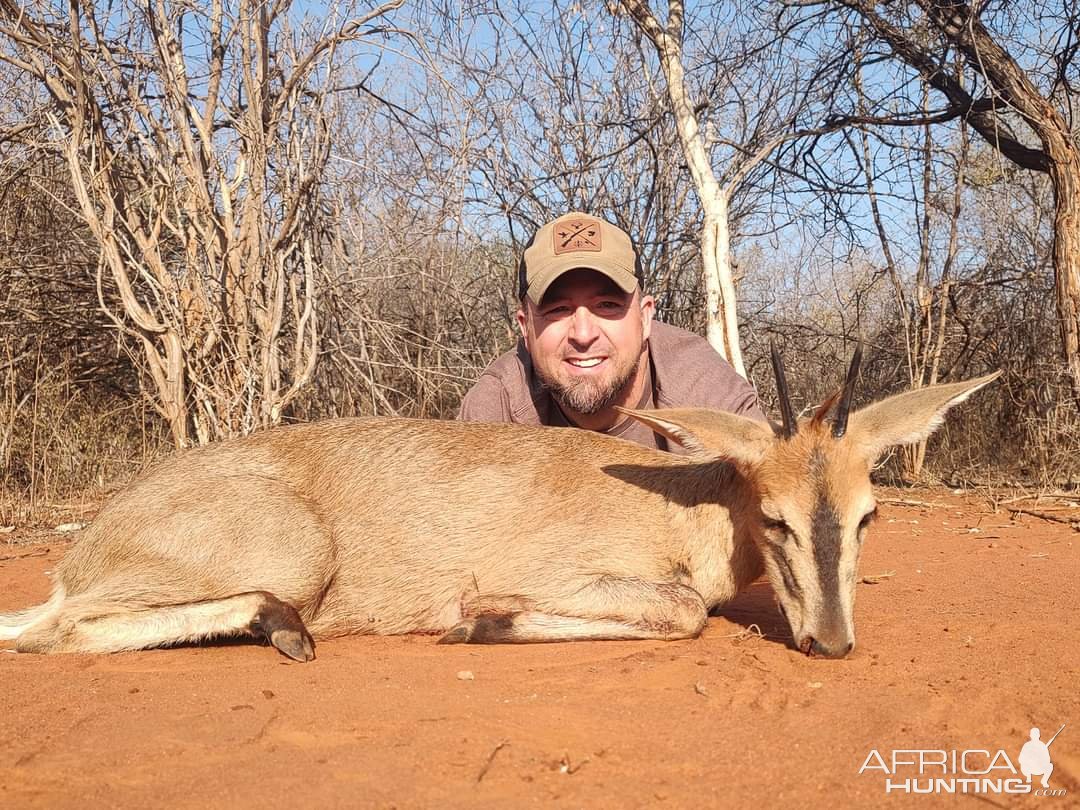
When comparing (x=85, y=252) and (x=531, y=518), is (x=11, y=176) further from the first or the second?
(x=531, y=518)

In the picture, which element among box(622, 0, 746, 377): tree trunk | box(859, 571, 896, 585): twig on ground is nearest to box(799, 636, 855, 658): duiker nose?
box(859, 571, 896, 585): twig on ground

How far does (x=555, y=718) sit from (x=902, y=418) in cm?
246

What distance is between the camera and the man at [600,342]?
22.0 ft

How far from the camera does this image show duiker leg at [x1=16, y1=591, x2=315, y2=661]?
505 cm

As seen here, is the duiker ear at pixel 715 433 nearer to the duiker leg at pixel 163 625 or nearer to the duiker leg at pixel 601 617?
the duiker leg at pixel 601 617

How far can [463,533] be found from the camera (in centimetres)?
549

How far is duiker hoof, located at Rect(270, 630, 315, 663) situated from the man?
2.69 m

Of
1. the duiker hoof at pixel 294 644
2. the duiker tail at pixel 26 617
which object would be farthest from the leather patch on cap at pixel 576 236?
the duiker tail at pixel 26 617

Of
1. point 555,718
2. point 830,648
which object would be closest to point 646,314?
point 830,648

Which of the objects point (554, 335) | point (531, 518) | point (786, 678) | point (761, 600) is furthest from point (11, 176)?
point (786, 678)

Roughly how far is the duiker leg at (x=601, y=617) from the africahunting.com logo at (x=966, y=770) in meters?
1.74

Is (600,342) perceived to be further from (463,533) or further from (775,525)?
(775,525)

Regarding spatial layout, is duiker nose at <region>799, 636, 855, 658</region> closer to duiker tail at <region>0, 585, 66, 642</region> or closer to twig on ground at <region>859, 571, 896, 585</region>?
twig on ground at <region>859, 571, 896, 585</region>

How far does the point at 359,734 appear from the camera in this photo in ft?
11.8
